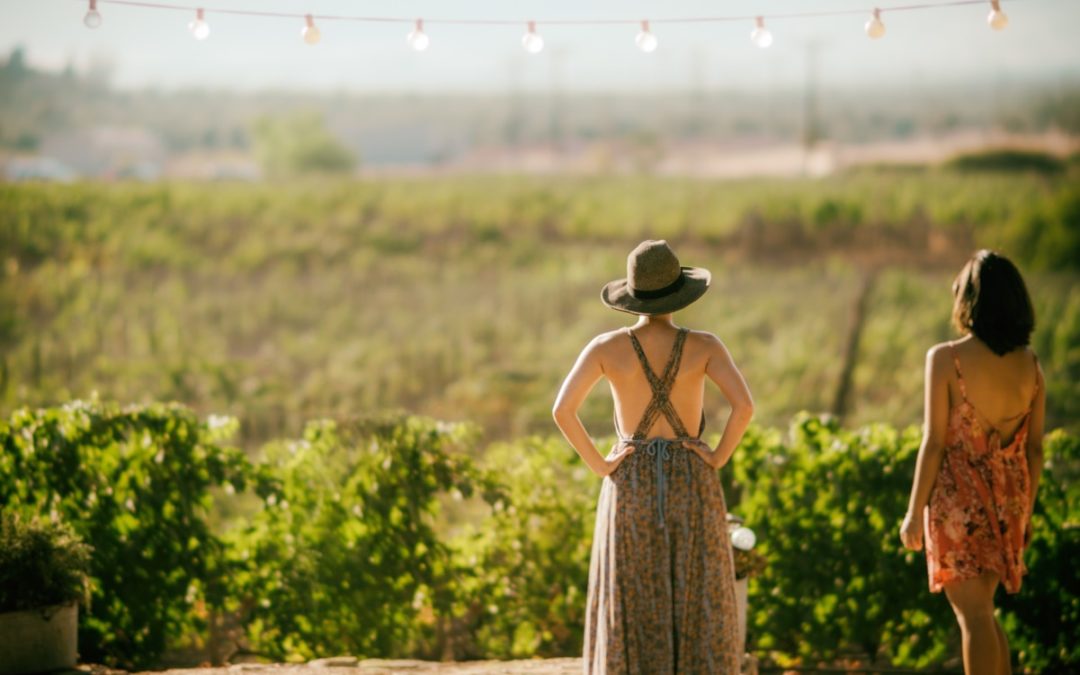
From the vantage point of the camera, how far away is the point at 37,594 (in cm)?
469

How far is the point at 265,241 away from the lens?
25688 mm

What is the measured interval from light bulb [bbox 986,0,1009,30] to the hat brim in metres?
2.68

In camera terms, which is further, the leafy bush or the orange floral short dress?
the leafy bush

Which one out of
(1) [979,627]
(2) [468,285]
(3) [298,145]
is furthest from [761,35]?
(3) [298,145]

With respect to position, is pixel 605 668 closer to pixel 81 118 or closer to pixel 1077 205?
pixel 1077 205

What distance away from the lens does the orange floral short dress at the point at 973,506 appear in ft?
11.9

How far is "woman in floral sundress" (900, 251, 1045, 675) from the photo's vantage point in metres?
3.56

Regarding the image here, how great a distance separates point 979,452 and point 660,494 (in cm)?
104

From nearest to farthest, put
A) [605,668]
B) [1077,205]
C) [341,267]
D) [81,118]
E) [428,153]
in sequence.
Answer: [605,668] → [341,267] → [1077,205] → [81,118] → [428,153]

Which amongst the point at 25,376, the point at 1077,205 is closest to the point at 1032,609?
the point at 25,376

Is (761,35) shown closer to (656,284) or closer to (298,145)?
(656,284)

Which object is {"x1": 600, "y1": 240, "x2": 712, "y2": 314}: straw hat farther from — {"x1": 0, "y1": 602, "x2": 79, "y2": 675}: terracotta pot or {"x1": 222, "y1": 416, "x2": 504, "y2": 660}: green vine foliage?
{"x1": 0, "y1": 602, "x2": 79, "y2": 675}: terracotta pot

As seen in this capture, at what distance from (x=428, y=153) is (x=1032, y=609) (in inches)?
A: 2414

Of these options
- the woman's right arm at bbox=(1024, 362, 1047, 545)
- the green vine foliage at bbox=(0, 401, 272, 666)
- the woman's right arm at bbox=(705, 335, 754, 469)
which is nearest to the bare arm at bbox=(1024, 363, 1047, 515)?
the woman's right arm at bbox=(1024, 362, 1047, 545)
